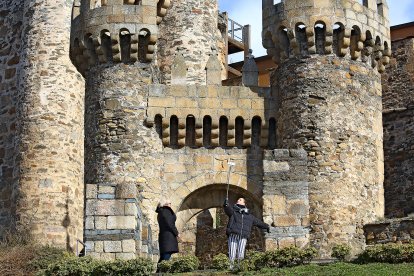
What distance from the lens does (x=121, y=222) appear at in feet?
80.4

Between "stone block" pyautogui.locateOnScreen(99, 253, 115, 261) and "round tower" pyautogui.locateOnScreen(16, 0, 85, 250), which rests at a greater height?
"round tower" pyautogui.locateOnScreen(16, 0, 85, 250)

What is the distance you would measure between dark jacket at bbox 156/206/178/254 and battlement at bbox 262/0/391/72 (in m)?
6.06

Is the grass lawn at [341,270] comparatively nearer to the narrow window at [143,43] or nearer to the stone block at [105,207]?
the stone block at [105,207]

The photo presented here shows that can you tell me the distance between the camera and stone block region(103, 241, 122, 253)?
24367 mm

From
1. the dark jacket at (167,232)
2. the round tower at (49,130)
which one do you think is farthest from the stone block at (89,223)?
the round tower at (49,130)

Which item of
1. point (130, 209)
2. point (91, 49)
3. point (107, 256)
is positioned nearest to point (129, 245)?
point (107, 256)

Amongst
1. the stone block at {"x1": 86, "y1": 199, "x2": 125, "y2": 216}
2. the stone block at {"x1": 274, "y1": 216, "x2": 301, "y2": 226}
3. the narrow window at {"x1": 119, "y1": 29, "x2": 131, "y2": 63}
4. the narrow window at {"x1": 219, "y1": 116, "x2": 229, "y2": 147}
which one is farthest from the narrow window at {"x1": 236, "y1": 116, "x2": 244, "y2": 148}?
the stone block at {"x1": 86, "y1": 199, "x2": 125, "y2": 216}

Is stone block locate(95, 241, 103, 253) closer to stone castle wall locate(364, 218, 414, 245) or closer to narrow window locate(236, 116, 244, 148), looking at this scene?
narrow window locate(236, 116, 244, 148)

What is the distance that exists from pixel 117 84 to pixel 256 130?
3.78 meters

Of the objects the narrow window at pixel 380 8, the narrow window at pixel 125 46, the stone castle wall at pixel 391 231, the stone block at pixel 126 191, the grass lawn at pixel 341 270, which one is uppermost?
the narrow window at pixel 380 8

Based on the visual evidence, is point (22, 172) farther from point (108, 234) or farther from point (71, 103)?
point (108, 234)

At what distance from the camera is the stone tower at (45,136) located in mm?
35438

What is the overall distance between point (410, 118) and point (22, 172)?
12.9 metres

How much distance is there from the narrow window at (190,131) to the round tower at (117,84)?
846mm
